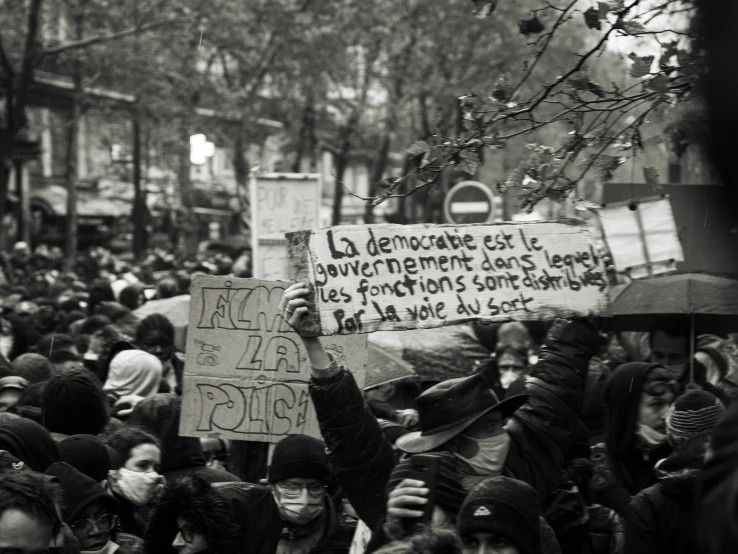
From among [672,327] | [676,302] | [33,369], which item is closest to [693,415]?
[672,327]

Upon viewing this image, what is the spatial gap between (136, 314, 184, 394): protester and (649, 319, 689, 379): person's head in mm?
2940

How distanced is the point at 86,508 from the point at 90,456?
1.69 feet

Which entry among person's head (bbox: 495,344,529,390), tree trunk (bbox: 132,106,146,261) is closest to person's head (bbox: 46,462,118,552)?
person's head (bbox: 495,344,529,390)

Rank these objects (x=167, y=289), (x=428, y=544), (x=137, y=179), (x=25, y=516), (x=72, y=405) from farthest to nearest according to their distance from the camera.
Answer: (x=137, y=179), (x=167, y=289), (x=72, y=405), (x=25, y=516), (x=428, y=544)

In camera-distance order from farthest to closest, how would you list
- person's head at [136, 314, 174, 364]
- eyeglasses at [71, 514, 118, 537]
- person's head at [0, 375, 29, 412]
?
person's head at [136, 314, 174, 364] → person's head at [0, 375, 29, 412] → eyeglasses at [71, 514, 118, 537]

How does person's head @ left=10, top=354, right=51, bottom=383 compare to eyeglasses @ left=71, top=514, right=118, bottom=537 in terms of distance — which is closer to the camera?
eyeglasses @ left=71, top=514, right=118, bottom=537

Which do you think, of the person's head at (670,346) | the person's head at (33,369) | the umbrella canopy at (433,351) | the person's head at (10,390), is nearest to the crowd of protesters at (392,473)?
the person's head at (10,390)

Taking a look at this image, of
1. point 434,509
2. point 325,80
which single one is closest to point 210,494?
point 434,509

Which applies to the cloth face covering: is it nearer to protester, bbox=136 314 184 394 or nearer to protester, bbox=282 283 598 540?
protester, bbox=282 283 598 540

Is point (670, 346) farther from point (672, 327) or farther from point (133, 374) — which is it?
point (133, 374)

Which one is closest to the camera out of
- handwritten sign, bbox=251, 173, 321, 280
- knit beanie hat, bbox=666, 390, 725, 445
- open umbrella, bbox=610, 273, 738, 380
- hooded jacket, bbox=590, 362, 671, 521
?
knit beanie hat, bbox=666, 390, 725, 445

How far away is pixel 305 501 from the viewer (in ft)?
15.1

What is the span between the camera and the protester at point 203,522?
4.06 metres

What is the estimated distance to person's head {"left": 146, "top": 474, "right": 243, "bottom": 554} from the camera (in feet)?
13.3
